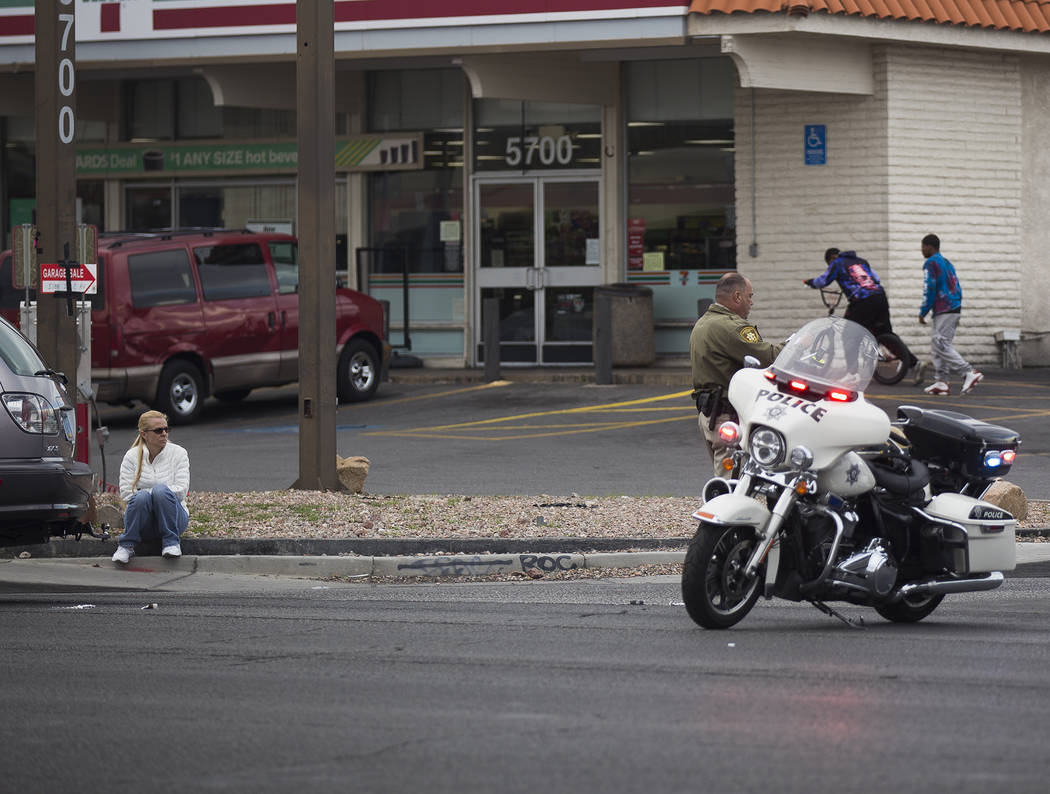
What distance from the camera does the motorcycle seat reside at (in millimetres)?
8547

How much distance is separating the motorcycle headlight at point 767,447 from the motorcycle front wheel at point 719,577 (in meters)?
0.33

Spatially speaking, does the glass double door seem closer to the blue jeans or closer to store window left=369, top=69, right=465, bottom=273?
store window left=369, top=69, right=465, bottom=273

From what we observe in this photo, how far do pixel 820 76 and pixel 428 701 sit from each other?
16153mm

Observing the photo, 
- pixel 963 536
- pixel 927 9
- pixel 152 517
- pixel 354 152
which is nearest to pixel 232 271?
pixel 354 152

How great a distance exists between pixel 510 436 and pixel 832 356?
391 inches

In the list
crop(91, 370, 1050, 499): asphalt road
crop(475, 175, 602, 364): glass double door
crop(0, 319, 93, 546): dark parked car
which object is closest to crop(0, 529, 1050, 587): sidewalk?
crop(0, 319, 93, 546): dark parked car

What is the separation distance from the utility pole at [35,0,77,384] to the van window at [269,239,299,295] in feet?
24.0

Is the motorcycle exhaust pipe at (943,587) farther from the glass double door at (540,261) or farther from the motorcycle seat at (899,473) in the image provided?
the glass double door at (540,261)

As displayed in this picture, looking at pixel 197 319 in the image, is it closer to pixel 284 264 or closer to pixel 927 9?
pixel 284 264

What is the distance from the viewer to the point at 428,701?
6.77 meters

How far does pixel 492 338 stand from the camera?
2262cm

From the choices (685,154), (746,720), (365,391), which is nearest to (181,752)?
(746,720)

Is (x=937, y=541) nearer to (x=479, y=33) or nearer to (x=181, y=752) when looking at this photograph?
(x=181, y=752)

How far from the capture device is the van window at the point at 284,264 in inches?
822
